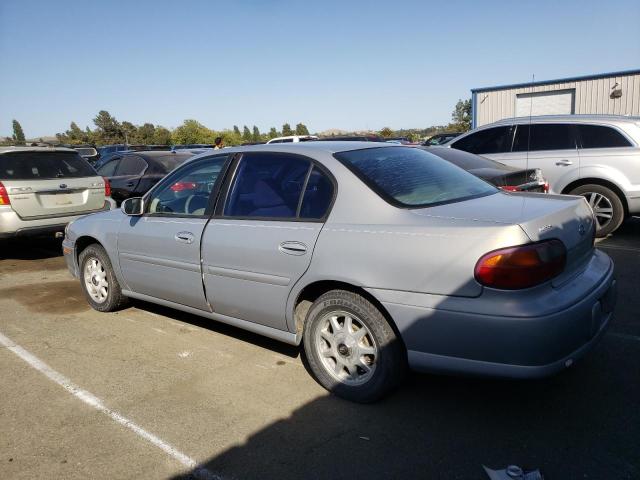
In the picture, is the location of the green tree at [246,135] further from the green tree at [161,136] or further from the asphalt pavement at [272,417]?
the asphalt pavement at [272,417]

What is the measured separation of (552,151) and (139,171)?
7.29m

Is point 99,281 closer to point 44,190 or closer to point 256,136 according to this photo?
point 44,190

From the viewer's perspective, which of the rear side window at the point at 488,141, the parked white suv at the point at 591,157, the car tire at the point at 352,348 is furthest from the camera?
the rear side window at the point at 488,141

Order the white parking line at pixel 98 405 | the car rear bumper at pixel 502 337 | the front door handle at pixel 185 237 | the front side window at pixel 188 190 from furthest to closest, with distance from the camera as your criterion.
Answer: the front side window at pixel 188 190 → the front door handle at pixel 185 237 → the white parking line at pixel 98 405 → the car rear bumper at pixel 502 337

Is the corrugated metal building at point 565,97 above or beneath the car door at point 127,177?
above

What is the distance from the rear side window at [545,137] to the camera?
7516 mm

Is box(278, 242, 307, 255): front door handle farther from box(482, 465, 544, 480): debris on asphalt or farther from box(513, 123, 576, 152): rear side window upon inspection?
box(513, 123, 576, 152): rear side window

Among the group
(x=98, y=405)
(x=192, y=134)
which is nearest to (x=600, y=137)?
(x=98, y=405)

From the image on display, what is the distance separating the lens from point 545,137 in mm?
7746

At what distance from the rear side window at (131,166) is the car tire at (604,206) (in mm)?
7650

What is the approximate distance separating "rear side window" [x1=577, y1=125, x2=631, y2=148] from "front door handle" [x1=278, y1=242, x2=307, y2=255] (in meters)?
5.80

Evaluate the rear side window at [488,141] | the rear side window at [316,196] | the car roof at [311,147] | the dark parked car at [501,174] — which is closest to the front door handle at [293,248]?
the rear side window at [316,196]

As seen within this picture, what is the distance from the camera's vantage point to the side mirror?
178 inches

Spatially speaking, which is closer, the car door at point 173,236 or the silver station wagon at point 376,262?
the silver station wagon at point 376,262
